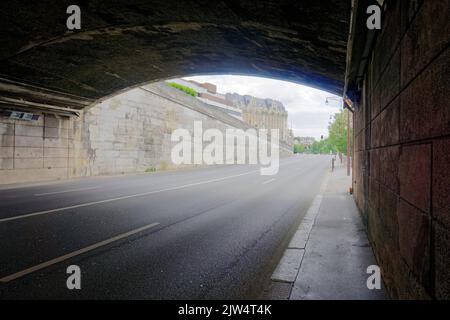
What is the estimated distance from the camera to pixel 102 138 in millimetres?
20781

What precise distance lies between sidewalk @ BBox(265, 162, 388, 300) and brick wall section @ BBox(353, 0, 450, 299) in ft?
1.61

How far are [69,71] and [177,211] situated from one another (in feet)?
24.5

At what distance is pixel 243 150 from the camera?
50250 mm

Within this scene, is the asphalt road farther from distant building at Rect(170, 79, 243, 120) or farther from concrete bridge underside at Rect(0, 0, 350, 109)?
distant building at Rect(170, 79, 243, 120)

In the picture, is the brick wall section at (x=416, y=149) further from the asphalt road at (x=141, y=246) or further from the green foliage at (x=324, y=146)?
the green foliage at (x=324, y=146)

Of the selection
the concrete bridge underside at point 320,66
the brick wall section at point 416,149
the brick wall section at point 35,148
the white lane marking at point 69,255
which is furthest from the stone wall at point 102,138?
the brick wall section at point 416,149

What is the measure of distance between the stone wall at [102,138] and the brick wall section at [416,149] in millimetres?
16876

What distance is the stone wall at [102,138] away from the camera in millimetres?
15586

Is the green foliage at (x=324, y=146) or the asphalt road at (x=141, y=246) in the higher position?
the green foliage at (x=324, y=146)

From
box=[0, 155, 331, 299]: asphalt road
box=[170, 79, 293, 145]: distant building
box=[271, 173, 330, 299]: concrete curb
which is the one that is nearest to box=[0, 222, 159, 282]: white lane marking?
box=[0, 155, 331, 299]: asphalt road

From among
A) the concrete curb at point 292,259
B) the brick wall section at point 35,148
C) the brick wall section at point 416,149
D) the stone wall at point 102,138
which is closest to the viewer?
the brick wall section at point 416,149
